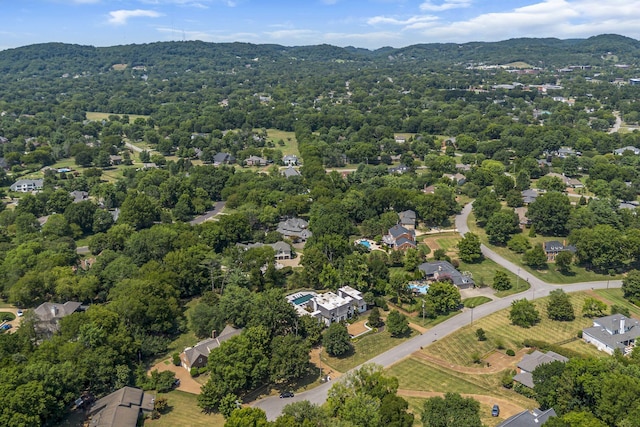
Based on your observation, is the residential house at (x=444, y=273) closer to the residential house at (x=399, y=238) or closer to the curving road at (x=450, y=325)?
the curving road at (x=450, y=325)

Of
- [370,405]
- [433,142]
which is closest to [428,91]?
[433,142]

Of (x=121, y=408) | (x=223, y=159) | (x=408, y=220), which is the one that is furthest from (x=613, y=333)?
(x=223, y=159)

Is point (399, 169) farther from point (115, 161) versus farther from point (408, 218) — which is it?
point (115, 161)

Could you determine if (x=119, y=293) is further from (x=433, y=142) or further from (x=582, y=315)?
(x=433, y=142)

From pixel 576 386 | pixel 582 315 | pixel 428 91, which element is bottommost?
pixel 582 315

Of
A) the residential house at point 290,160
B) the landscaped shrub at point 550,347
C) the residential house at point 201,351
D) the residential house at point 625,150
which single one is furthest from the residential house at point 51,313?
the residential house at point 625,150

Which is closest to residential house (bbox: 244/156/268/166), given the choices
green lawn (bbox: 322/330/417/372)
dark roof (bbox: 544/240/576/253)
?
dark roof (bbox: 544/240/576/253)

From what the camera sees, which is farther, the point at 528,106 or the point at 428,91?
the point at 428,91

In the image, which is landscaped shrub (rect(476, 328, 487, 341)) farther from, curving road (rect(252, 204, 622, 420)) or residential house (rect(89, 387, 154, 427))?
residential house (rect(89, 387, 154, 427))
